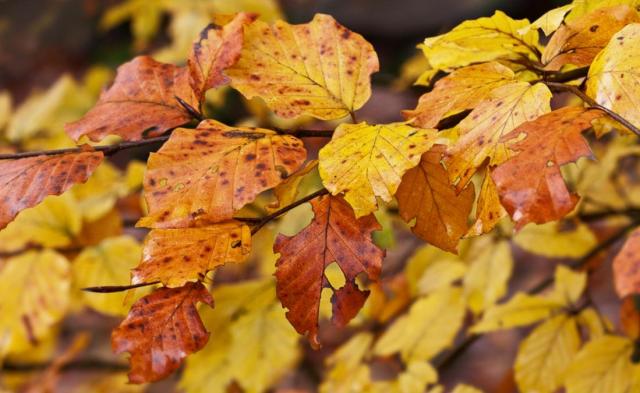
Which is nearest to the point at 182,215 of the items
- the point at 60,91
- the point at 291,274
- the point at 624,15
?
the point at 291,274

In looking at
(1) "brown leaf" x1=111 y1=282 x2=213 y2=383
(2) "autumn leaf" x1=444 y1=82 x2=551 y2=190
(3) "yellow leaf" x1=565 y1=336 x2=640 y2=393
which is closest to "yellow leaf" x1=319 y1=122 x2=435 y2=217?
(2) "autumn leaf" x1=444 y1=82 x2=551 y2=190

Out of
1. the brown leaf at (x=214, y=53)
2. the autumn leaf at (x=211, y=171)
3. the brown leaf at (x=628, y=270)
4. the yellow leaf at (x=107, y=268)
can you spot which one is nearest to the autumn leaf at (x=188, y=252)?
the autumn leaf at (x=211, y=171)

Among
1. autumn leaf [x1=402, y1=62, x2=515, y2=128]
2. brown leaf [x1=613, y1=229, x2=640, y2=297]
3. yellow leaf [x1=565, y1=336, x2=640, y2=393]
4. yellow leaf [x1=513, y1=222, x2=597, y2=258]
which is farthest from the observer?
yellow leaf [x1=513, y1=222, x2=597, y2=258]

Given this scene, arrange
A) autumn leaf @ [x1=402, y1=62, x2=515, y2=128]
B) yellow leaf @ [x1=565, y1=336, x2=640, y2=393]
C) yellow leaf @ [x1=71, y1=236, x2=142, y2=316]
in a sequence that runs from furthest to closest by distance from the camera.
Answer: yellow leaf @ [x1=71, y1=236, x2=142, y2=316] → yellow leaf @ [x1=565, y1=336, x2=640, y2=393] → autumn leaf @ [x1=402, y1=62, x2=515, y2=128]

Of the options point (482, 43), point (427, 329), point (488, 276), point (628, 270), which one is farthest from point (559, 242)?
point (628, 270)

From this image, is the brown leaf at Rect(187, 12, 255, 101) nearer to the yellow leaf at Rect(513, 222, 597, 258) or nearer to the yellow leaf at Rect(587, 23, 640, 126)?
the yellow leaf at Rect(587, 23, 640, 126)
